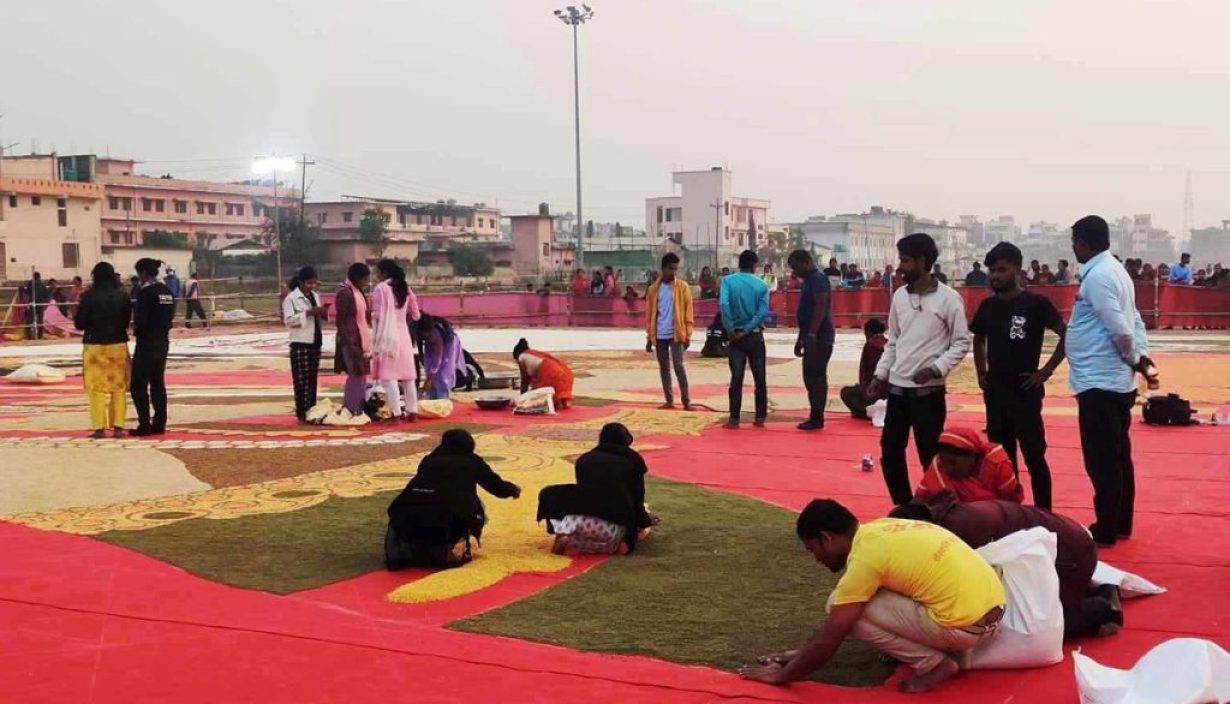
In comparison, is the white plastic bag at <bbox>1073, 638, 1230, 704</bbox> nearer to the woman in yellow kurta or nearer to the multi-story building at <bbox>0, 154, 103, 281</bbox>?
the woman in yellow kurta

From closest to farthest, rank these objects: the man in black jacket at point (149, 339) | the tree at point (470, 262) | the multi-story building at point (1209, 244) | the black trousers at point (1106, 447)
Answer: the black trousers at point (1106, 447)
the man in black jacket at point (149, 339)
the tree at point (470, 262)
the multi-story building at point (1209, 244)

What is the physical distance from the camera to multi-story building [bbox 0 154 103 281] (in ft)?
171

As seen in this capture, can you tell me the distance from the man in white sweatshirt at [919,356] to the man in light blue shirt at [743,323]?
4.55 metres

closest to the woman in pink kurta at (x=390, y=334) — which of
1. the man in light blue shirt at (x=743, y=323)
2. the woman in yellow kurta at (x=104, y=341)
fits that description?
the woman in yellow kurta at (x=104, y=341)

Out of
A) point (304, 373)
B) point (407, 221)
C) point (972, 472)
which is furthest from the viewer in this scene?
point (407, 221)

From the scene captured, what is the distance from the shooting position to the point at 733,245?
9938 cm

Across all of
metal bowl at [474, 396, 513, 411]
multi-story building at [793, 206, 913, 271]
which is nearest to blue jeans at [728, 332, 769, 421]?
metal bowl at [474, 396, 513, 411]

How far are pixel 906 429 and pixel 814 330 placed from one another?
4.75m

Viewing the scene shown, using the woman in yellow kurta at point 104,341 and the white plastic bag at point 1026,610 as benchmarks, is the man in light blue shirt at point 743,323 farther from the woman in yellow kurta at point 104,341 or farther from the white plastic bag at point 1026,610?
the white plastic bag at point 1026,610

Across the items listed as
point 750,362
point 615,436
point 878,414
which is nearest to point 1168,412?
point 878,414

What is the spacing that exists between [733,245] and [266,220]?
3816 centimetres

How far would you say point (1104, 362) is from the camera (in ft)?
21.3

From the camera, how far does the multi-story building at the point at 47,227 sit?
2046 inches

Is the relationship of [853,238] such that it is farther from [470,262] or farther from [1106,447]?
[1106,447]
